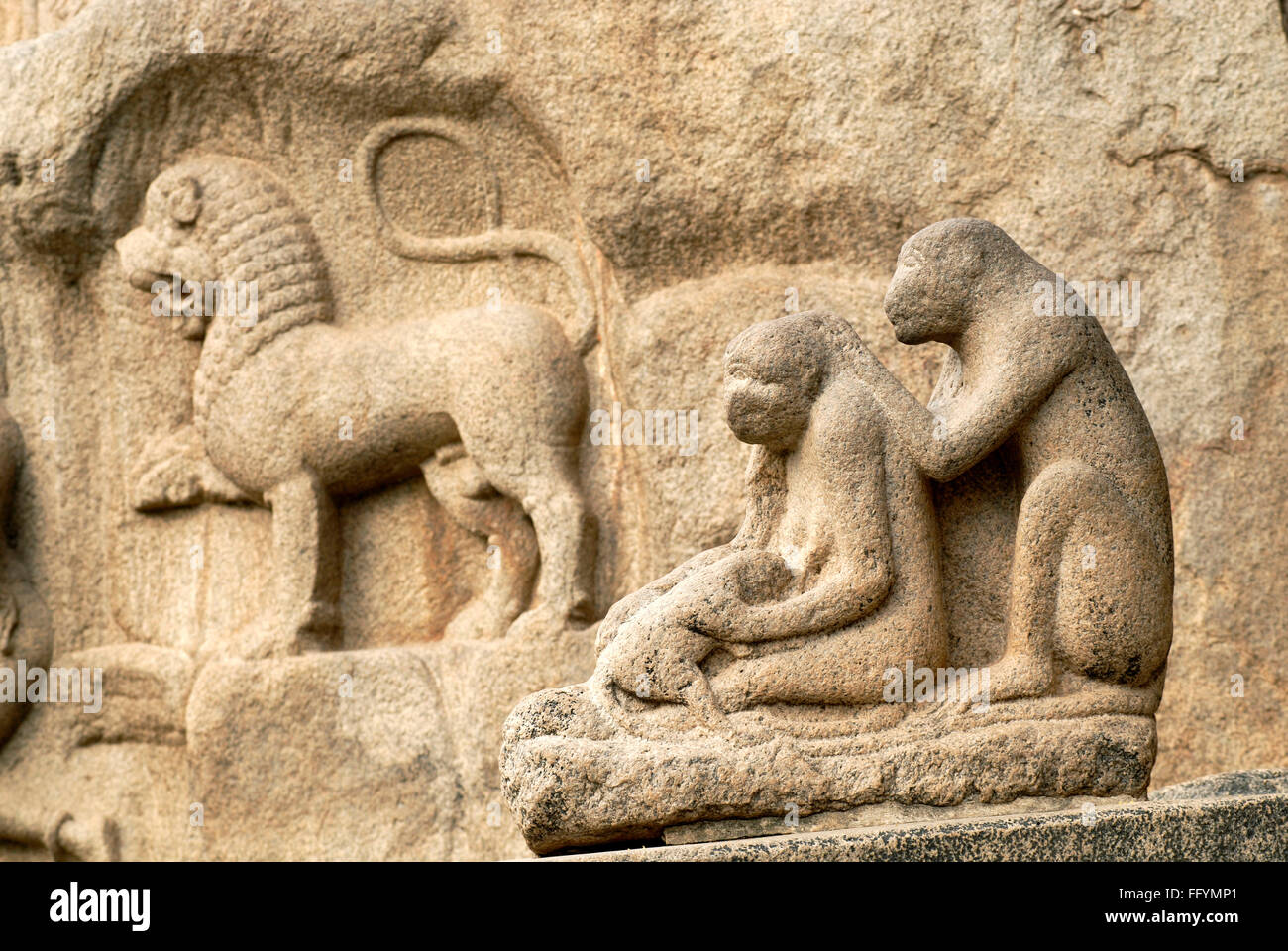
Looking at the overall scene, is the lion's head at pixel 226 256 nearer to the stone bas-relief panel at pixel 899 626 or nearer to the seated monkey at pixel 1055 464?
the stone bas-relief panel at pixel 899 626

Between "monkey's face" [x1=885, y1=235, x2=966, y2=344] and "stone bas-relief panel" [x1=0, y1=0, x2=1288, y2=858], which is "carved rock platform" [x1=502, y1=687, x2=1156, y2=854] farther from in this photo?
"monkey's face" [x1=885, y1=235, x2=966, y2=344]

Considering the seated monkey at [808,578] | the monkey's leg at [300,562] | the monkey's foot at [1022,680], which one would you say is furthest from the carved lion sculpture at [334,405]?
the monkey's foot at [1022,680]

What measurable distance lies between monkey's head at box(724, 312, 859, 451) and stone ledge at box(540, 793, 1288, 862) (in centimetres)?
82

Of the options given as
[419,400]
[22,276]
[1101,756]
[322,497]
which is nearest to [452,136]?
[419,400]

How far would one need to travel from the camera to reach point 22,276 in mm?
5738

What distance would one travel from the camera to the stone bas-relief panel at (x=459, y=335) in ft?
15.1

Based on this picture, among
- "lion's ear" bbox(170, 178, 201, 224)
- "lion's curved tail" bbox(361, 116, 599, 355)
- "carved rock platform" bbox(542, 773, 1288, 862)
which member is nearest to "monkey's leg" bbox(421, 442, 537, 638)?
"lion's curved tail" bbox(361, 116, 599, 355)

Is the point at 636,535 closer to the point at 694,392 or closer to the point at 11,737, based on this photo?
the point at 694,392

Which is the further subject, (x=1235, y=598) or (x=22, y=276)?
(x=22, y=276)

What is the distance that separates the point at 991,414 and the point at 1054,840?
0.82m

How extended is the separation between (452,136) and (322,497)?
3.91ft

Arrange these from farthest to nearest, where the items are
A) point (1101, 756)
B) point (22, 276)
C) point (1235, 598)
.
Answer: point (22, 276)
point (1235, 598)
point (1101, 756)

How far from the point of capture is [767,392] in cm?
343

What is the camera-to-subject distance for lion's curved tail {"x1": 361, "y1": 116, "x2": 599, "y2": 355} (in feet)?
17.2
